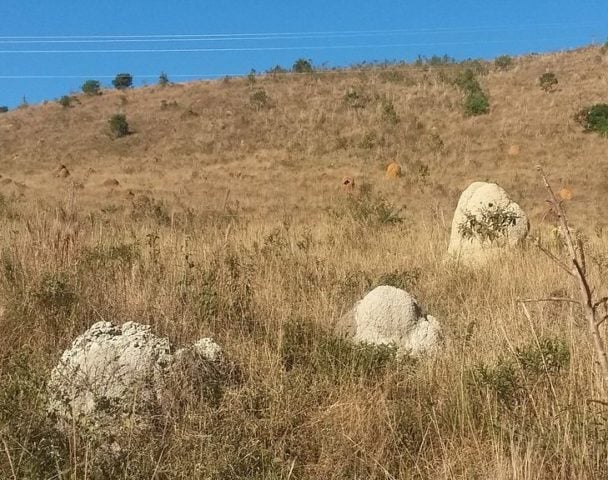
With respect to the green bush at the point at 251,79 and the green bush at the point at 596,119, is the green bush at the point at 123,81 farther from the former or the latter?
the green bush at the point at 596,119

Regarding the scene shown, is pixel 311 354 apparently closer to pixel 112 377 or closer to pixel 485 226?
pixel 112 377

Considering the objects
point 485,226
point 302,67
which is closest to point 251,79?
point 302,67

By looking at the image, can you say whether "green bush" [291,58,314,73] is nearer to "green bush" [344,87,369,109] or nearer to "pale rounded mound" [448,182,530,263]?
"green bush" [344,87,369,109]

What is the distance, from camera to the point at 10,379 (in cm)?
255

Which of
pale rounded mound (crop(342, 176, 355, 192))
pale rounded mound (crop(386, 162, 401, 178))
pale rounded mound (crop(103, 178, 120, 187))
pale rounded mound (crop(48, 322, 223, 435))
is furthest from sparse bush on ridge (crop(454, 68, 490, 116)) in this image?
pale rounded mound (crop(48, 322, 223, 435))

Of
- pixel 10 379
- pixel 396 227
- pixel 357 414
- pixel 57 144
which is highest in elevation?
pixel 57 144

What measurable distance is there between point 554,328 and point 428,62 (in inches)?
1601

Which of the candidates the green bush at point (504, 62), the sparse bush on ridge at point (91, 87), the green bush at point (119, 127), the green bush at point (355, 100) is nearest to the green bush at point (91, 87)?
the sparse bush on ridge at point (91, 87)

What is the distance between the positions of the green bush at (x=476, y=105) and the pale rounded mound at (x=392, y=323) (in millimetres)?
21848

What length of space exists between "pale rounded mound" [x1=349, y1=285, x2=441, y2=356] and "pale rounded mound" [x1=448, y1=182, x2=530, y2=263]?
248 centimetres

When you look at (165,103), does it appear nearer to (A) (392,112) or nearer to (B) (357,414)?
(A) (392,112)

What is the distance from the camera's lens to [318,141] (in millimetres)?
24031

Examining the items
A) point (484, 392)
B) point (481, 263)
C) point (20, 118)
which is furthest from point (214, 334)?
point (20, 118)

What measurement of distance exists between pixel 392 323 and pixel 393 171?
1487 centimetres
